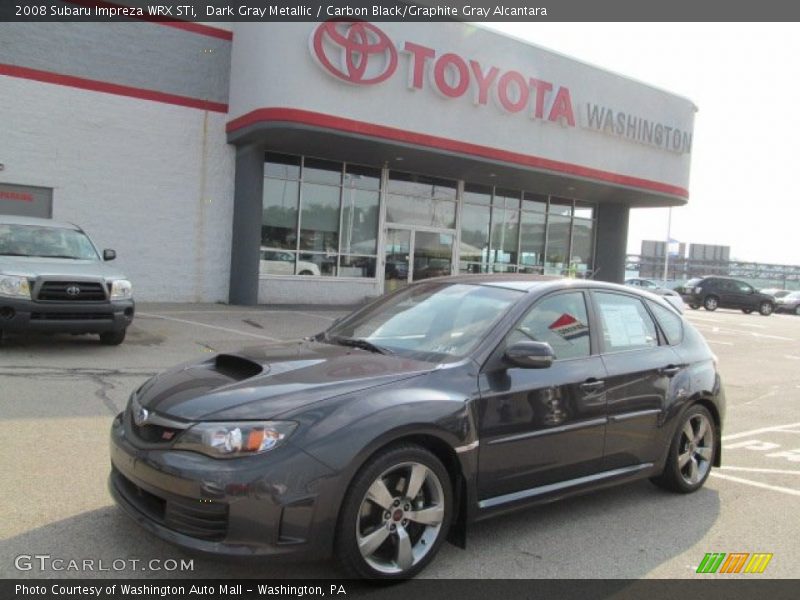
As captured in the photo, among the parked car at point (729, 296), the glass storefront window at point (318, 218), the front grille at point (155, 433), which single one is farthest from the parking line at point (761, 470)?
the parked car at point (729, 296)

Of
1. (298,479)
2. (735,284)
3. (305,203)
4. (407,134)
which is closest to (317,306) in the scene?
(305,203)

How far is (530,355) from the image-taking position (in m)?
3.74

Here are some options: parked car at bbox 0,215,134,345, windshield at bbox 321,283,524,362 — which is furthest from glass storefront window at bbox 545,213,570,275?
windshield at bbox 321,283,524,362

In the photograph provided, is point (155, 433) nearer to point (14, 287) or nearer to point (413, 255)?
point (14, 287)

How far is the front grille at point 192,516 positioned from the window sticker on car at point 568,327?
7.62 feet

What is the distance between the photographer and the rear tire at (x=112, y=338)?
9.72 m

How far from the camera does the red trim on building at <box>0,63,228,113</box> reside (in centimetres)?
1454

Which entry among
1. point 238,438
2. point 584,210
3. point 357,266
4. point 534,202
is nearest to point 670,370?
point 238,438

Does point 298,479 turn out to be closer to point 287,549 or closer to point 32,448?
point 287,549

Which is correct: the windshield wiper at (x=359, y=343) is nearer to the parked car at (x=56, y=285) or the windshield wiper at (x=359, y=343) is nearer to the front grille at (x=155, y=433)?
the front grille at (x=155, y=433)

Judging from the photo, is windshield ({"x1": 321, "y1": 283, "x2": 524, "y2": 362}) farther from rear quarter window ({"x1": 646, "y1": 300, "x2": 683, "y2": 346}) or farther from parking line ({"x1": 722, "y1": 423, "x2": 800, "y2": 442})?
parking line ({"x1": 722, "y1": 423, "x2": 800, "y2": 442})

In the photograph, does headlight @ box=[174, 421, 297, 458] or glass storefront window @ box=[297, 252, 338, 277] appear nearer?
headlight @ box=[174, 421, 297, 458]

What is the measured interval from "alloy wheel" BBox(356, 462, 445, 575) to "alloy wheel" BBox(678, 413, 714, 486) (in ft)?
7.75

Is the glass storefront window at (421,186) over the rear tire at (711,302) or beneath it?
over
